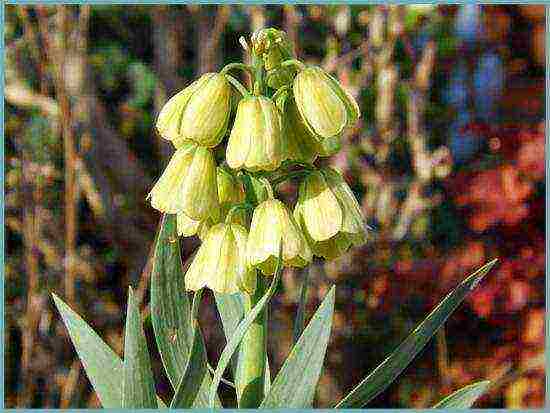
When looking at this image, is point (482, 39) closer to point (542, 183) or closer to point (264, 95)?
point (542, 183)

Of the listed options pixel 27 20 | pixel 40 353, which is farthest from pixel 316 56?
pixel 40 353

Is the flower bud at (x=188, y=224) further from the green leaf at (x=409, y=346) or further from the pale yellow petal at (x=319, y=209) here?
the green leaf at (x=409, y=346)

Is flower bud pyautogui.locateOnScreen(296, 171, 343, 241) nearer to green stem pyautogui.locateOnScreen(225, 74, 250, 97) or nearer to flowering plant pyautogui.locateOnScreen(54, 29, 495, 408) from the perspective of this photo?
flowering plant pyautogui.locateOnScreen(54, 29, 495, 408)

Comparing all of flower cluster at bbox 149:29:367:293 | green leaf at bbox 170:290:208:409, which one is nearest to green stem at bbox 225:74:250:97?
flower cluster at bbox 149:29:367:293

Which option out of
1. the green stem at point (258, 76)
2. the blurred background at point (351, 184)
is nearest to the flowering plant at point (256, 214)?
the green stem at point (258, 76)

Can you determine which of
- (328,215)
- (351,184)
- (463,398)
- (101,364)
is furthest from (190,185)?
(351,184)
